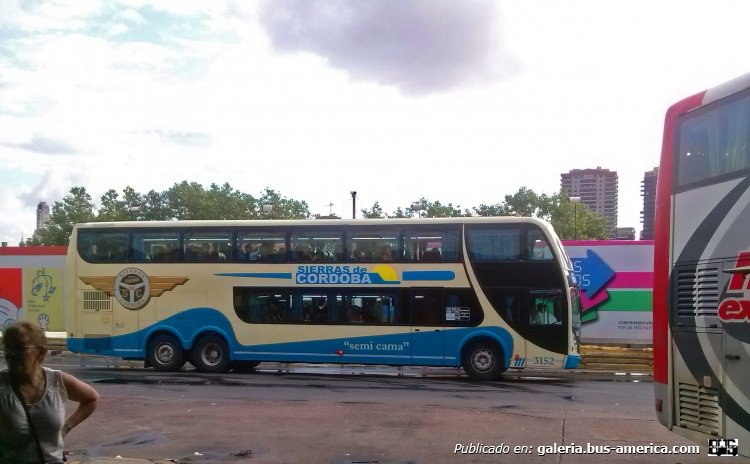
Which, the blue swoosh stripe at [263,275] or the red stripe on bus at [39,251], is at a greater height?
the red stripe on bus at [39,251]

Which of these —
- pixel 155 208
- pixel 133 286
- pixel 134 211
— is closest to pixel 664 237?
pixel 133 286

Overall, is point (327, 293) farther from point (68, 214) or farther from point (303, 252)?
point (68, 214)

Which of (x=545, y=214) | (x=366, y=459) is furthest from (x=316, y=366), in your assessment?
(x=545, y=214)

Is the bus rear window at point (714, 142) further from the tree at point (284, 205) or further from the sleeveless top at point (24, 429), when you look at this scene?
the tree at point (284, 205)

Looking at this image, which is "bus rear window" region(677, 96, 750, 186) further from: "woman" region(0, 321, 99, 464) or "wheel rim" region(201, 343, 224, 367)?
"wheel rim" region(201, 343, 224, 367)

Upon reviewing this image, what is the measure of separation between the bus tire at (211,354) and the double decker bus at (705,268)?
12791 mm

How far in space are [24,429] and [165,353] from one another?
50.7 feet

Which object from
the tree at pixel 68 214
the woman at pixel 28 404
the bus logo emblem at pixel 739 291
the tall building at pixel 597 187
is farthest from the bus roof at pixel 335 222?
the tall building at pixel 597 187

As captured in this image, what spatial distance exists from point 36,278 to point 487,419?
2077 centimetres

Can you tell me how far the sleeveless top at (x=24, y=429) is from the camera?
4.06 metres

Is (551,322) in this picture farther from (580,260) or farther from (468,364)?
(580,260)

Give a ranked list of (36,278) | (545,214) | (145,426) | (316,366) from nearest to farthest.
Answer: (145,426) → (316,366) → (36,278) → (545,214)

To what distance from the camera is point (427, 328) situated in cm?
1764

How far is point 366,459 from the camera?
8648mm
